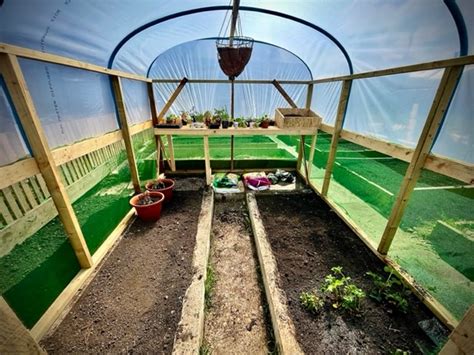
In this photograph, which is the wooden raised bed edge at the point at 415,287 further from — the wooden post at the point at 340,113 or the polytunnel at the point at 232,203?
the wooden post at the point at 340,113

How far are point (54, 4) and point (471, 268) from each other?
414cm

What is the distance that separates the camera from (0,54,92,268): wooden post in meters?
1.17

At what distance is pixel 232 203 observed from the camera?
126 inches

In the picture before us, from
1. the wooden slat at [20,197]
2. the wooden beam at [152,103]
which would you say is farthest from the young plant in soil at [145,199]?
the wooden beam at [152,103]

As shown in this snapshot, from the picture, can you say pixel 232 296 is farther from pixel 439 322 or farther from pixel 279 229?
pixel 439 322

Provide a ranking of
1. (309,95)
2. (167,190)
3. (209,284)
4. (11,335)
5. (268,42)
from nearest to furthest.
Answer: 1. (11,335)
2. (209,284)
3. (167,190)
4. (268,42)
5. (309,95)

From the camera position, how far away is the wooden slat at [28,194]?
6.19 ft

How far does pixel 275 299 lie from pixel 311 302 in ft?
0.88

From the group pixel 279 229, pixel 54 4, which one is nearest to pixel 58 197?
pixel 54 4

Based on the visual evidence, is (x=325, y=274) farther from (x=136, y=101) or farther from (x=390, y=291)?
(x=136, y=101)

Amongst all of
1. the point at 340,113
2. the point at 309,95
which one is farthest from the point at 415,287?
the point at 309,95

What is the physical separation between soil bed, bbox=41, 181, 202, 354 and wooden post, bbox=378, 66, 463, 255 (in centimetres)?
197

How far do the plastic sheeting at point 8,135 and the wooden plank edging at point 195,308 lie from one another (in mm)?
1548

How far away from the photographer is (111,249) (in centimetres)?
210
